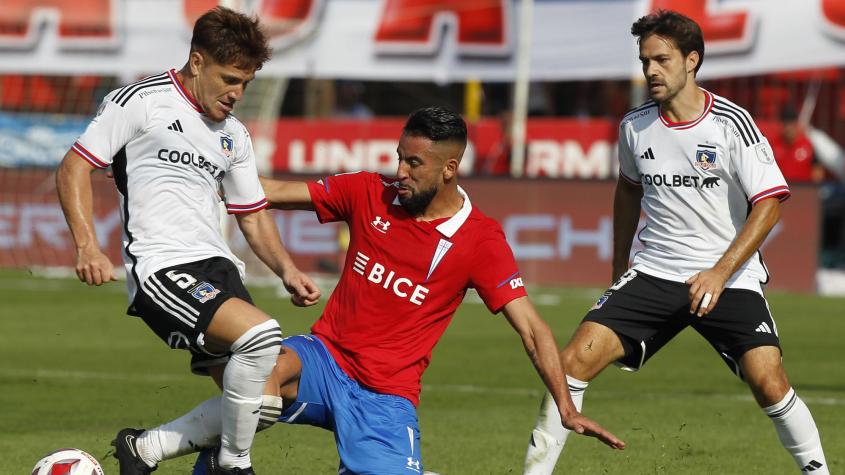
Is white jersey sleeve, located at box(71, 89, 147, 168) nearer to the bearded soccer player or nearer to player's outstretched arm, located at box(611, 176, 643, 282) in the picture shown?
the bearded soccer player

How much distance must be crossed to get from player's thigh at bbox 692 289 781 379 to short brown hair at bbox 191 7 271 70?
2590 millimetres

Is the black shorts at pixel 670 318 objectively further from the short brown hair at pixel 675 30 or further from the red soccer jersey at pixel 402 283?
the short brown hair at pixel 675 30

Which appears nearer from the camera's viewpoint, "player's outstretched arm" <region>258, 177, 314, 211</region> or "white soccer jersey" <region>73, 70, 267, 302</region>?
"white soccer jersey" <region>73, 70, 267, 302</region>

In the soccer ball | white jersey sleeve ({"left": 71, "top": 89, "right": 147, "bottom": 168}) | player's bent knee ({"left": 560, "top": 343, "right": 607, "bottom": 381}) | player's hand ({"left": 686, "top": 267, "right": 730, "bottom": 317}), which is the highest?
white jersey sleeve ({"left": 71, "top": 89, "right": 147, "bottom": 168})

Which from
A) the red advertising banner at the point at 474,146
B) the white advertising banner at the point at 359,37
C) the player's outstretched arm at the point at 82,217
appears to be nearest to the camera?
the player's outstretched arm at the point at 82,217

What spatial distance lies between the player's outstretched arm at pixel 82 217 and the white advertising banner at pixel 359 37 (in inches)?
639

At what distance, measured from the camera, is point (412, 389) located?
691cm

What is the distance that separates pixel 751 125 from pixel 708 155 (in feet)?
0.88

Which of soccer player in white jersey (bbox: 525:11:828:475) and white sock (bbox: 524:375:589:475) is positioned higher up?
soccer player in white jersey (bbox: 525:11:828:475)

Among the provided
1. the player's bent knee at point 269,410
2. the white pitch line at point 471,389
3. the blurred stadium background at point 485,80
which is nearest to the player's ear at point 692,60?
the player's bent knee at point 269,410

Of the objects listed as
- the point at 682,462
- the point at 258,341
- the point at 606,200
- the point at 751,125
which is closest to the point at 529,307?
the point at 258,341

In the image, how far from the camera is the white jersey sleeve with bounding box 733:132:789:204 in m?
7.35

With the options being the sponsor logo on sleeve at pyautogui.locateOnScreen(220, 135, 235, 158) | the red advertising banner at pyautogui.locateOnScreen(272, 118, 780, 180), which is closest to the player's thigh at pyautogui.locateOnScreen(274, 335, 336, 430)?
the sponsor logo on sleeve at pyautogui.locateOnScreen(220, 135, 235, 158)

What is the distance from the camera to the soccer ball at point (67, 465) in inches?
267
